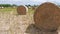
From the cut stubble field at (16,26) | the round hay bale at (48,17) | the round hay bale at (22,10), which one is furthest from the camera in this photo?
the round hay bale at (22,10)

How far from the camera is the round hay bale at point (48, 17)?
26.0 ft

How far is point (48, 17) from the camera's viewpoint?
27.1 feet

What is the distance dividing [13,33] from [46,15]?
1.76m

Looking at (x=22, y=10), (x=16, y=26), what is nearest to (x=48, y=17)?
(x=16, y=26)

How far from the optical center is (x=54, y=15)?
8.16 m

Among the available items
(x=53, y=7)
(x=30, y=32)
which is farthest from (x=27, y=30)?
(x=53, y=7)

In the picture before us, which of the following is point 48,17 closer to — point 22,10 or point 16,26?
point 16,26

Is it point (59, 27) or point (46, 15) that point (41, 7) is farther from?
point (59, 27)

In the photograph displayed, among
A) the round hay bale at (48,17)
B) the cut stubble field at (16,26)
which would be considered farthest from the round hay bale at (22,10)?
the round hay bale at (48,17)

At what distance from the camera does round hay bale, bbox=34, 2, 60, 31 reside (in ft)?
26.0

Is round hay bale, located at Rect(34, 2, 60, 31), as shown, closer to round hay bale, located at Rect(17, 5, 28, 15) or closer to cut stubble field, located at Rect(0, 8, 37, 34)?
cut stubble field, located at Rect(0, 8, 37, 34)

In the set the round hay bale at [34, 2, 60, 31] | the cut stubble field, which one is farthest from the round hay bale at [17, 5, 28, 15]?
the round hay bale at [34, 2, 60, 31]

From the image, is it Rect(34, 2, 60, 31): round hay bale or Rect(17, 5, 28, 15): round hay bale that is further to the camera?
Rect(17, 5, 28, 15): round hay bale

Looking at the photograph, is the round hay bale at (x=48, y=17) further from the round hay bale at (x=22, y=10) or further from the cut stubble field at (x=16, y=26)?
the round hay bale at (x=22, y=10)
